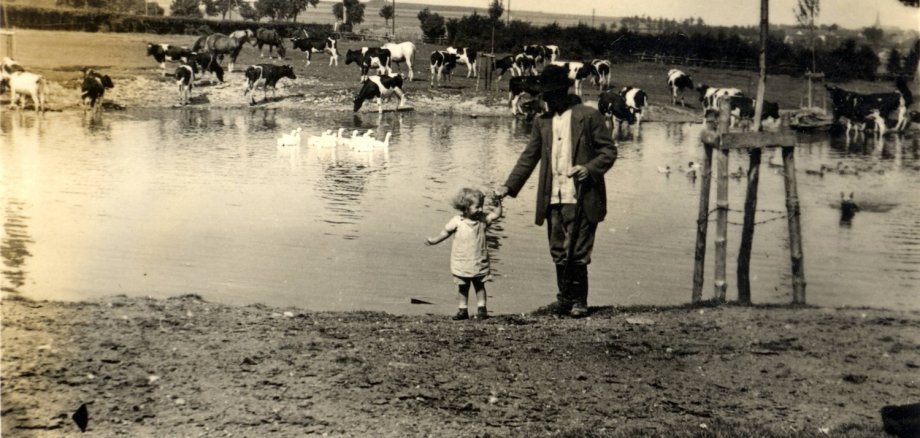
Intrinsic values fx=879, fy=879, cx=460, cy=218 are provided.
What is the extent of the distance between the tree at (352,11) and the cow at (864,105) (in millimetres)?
12379

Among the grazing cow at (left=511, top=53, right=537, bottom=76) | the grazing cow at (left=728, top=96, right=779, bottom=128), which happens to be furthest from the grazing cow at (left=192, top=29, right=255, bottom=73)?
the grazing cow at (left=728, top=96, right=779, bottom=128)

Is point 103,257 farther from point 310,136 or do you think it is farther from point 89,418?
point 310,136

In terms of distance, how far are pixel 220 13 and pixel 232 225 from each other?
217 inches

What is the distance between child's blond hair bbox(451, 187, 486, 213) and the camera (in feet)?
21.8

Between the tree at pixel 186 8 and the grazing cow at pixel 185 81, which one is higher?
the tree at pixel 186 8

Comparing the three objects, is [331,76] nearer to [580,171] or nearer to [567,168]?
[567,168]

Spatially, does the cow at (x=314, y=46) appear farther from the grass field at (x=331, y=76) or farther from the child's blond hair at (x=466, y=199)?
the child's blond hair at (x=466, y=199)

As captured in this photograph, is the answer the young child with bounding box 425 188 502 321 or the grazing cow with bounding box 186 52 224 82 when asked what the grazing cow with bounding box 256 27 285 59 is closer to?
the grazing cow with bounding box 186 52 224 82

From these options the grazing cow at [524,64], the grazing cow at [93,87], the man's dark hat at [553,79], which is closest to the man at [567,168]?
the man's dark hat at [553,79]

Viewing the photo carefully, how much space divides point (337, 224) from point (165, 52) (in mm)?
10439

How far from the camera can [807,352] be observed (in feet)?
20.1

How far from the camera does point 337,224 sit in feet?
36.2

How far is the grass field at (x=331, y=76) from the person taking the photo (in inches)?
556

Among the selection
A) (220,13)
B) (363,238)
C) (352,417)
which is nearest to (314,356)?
(352,417)
